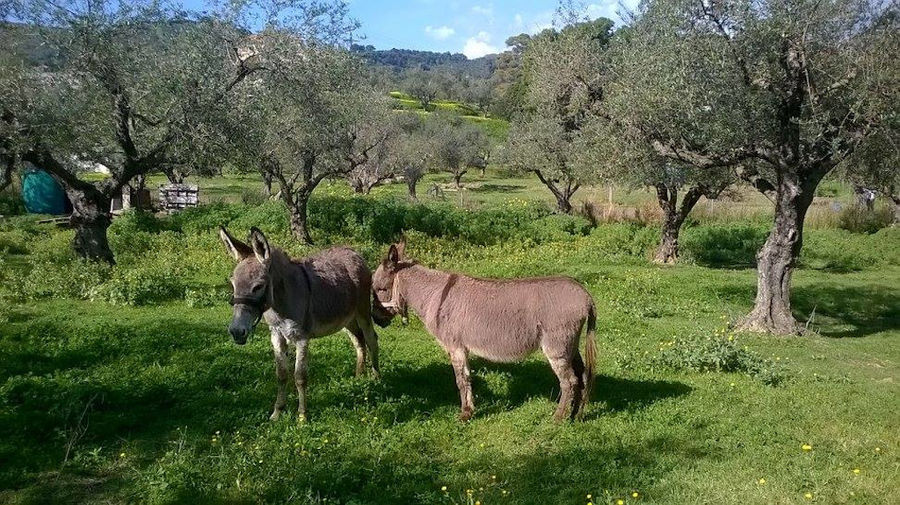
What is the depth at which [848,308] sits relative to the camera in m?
17.8

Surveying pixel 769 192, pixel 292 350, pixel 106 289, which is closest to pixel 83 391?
pixel 292 350

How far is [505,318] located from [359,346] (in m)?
2.72

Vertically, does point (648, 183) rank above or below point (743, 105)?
below

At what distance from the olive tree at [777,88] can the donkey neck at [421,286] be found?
7719 mm

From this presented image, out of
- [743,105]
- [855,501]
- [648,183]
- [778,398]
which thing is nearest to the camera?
[855,501]

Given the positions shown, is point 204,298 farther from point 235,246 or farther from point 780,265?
point 780,265

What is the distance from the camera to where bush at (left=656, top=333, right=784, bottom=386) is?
34.0ft

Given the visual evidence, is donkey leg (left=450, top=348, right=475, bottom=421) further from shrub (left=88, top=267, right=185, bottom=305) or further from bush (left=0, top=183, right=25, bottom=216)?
bush (left=0, top=183, right=25, bottom=216)

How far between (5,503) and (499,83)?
139334mm

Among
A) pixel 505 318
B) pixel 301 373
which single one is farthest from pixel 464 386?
pixel 301 373

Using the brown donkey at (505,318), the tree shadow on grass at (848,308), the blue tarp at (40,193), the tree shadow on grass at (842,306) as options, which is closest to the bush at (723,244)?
the tree shadow on grass at (842,306)

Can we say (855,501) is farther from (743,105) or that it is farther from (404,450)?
(743,105)

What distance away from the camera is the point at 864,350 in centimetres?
1340

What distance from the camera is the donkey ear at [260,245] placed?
7.18 metres
